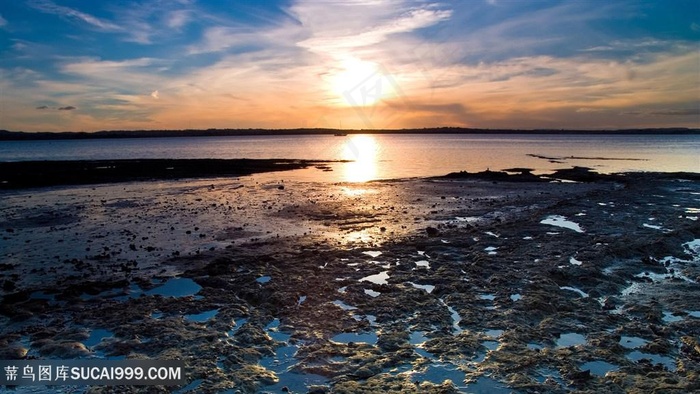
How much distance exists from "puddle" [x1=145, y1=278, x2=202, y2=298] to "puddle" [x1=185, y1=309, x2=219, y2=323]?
1603mm

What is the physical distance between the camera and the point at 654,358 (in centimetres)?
824

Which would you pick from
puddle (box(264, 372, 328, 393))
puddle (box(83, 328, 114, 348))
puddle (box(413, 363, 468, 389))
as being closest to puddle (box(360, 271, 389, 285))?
puddle (box(413, 363, 468, 389))

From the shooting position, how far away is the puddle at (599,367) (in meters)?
7.79

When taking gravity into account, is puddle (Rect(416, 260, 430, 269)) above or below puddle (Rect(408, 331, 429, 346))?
above

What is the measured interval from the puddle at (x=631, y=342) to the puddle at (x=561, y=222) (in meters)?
11.7

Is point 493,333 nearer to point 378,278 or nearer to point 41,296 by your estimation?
point 378,278

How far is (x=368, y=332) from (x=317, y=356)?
1561 millimetres

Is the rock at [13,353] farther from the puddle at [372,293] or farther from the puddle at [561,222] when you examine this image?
the puddle at [561,222]

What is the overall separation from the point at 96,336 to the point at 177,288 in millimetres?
3303

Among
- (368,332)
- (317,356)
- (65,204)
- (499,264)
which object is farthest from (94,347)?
(65,204)

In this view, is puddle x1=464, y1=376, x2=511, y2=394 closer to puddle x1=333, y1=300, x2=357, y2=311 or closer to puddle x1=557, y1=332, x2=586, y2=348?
puddle x1=557, y1=332, x2=586, y2=348

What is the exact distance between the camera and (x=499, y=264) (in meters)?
14.5

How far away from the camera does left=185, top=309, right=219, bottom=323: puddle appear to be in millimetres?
10305

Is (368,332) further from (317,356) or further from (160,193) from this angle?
(160,193)
